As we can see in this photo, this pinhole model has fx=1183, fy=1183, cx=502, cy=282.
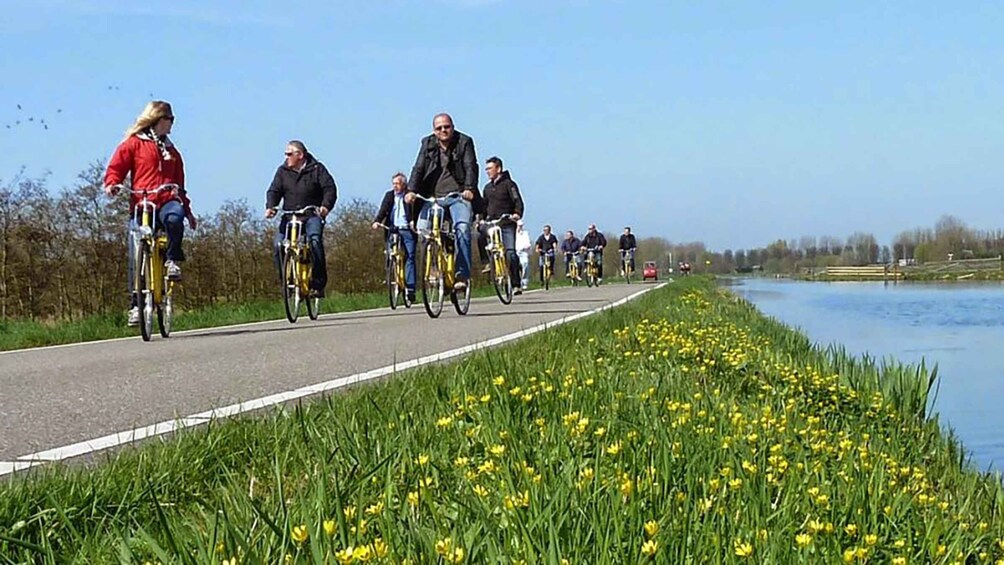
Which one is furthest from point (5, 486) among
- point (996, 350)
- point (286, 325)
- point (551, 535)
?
point (996, 350)

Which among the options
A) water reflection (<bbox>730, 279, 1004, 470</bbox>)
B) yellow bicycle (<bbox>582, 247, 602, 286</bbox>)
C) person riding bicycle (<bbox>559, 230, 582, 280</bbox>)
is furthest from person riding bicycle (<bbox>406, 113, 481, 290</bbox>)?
person riding bicycle (<bbox>559, 230, 582, 280</bbox>)

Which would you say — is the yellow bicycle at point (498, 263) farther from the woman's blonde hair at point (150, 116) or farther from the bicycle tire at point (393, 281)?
the woman's blonde hair at point (150, 116)

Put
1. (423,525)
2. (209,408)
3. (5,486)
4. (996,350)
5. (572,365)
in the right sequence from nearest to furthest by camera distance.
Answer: (423,525), (5,486), (209,408), (572,365), (996,350)

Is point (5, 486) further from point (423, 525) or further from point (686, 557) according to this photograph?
point (686, 557)

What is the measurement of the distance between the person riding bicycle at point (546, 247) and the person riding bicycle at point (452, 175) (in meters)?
17.8

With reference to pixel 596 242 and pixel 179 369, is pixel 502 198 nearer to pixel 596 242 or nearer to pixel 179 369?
pixel 179 369

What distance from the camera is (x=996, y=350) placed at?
12844 millimetres

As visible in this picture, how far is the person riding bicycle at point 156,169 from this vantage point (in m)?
9.55

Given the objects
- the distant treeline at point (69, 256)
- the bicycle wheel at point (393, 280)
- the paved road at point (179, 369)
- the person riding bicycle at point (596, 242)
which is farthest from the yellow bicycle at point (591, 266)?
the paved road at point (179, 369)

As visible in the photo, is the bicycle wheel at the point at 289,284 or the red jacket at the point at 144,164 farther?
the bicycle wheel at the point at 289,284

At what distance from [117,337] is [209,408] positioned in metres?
6.17

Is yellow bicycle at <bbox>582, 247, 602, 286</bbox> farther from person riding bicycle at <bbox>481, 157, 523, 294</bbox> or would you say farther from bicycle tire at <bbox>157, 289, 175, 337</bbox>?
bicycle tire at <bbox>157, 289, 175, 337</bbox>

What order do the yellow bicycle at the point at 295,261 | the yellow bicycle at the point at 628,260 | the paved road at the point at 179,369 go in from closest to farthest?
the paved road at the point at 179,369, the yellow bicycle at the point at 295,261, the yellow bicycle at the point at 628,260

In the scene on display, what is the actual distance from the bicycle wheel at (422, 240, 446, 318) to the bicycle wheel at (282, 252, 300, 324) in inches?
54.5
